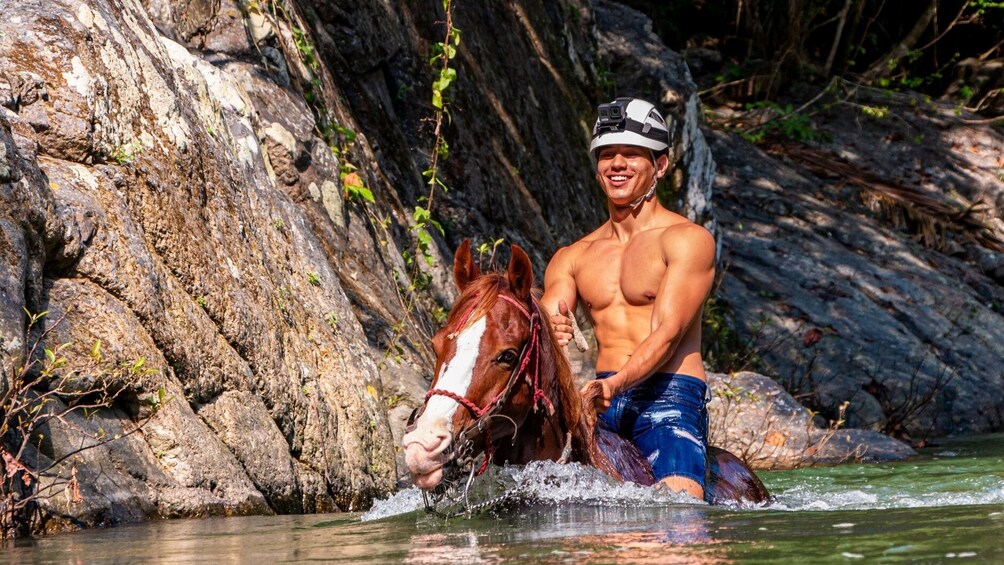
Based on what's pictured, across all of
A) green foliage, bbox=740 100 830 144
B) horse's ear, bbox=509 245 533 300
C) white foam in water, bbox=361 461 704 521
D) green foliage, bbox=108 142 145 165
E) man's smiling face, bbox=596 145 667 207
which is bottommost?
white foam in water, bbox=361 461 704 521

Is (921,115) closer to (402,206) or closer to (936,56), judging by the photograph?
(936,56)

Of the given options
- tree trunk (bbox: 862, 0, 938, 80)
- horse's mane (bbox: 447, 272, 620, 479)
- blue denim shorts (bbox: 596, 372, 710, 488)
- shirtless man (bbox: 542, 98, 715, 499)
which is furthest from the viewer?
tree trunk (bbox: 862, 0, 938, 80)

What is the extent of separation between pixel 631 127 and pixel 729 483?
5.74 ft

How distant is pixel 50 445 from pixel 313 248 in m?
2.99

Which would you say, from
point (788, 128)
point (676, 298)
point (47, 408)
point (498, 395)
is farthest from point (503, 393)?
point (788, 128)

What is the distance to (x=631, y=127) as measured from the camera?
20.8 feet

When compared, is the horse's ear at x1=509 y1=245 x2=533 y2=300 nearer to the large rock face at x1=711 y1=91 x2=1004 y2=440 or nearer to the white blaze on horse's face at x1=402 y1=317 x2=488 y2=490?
the white blaze on horse's face at x1=402 y1=317 x2=488 y2=490

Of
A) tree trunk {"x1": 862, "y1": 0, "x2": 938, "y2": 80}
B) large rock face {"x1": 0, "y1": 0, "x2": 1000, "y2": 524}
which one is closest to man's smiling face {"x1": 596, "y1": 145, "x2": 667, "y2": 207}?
large rock face {"x1": 0, "y1": 0, "x2": 1000, "y2": 524}

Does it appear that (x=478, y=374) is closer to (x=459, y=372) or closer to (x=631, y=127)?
(x=459, y=372)

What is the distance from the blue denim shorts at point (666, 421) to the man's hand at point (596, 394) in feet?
2.08

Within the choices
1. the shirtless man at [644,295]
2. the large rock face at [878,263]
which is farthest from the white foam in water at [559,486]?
the large rock face at [878,263]

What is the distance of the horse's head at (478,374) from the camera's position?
4.58 meters

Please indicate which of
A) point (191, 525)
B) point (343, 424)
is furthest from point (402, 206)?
point (191, 525)

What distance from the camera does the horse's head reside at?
15.0 feet
